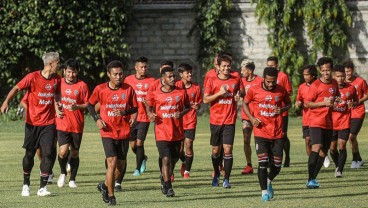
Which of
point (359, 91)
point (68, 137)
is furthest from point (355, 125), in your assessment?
point (68, 137)

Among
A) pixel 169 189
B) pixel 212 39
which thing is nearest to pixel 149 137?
pixel 212 39

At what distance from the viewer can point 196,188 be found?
19328mm

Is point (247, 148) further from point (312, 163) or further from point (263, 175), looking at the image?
point (263, 175)

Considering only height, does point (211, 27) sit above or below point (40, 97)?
above

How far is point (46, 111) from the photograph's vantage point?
18422 mm

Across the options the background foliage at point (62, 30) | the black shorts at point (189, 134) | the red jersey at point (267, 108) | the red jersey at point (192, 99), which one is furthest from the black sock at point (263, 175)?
the background foliage at point (62, 30)

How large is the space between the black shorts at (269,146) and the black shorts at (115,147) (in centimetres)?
197

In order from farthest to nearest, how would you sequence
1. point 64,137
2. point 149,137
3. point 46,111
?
point 149,137
point 64,137
point 46,111

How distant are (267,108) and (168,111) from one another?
5.29ft

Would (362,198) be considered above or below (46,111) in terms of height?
below

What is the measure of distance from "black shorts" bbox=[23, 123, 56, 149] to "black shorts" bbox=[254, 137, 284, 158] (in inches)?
124

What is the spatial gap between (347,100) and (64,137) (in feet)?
16.5

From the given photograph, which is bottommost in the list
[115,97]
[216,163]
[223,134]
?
[216,163]

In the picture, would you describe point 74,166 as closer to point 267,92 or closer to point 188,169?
point 188,169
